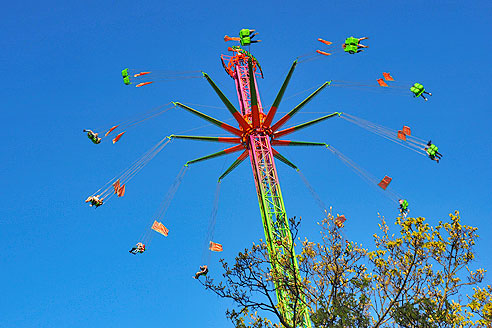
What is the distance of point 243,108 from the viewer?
26.7 meters

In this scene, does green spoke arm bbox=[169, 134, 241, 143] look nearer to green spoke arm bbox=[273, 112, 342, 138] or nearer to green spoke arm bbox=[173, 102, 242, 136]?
green spoke arm bbox=[173, 102, 242, 136]

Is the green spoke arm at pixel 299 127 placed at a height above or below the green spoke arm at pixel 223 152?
above

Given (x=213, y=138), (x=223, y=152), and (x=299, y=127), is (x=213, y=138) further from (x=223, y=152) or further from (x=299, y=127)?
(x=299, y=127)

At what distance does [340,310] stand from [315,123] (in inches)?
527

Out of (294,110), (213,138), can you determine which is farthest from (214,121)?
(294,110)

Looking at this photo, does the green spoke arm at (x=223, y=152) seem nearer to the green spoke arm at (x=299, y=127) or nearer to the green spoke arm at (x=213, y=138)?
the green spoke arm at (x=213, y=138)

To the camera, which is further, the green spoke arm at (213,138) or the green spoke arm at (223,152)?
the green spoke arm at (223,152)

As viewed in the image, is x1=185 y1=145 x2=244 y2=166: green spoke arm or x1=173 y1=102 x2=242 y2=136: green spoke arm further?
x1=185 y1=145 x2=244 y2=166: green spoke arm

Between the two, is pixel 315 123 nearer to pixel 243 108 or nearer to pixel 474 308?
pixel 243 108

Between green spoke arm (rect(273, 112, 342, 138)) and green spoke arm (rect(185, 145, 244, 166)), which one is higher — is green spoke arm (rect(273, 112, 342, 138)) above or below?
above

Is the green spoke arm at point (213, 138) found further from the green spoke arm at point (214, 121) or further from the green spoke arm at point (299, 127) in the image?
the green spoke arm at point (299, 127)

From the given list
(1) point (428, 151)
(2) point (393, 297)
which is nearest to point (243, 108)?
(1) point (428, 151)

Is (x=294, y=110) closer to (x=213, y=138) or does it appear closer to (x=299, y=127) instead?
(x=299, y=127)

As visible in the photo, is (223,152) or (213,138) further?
(223,152)
